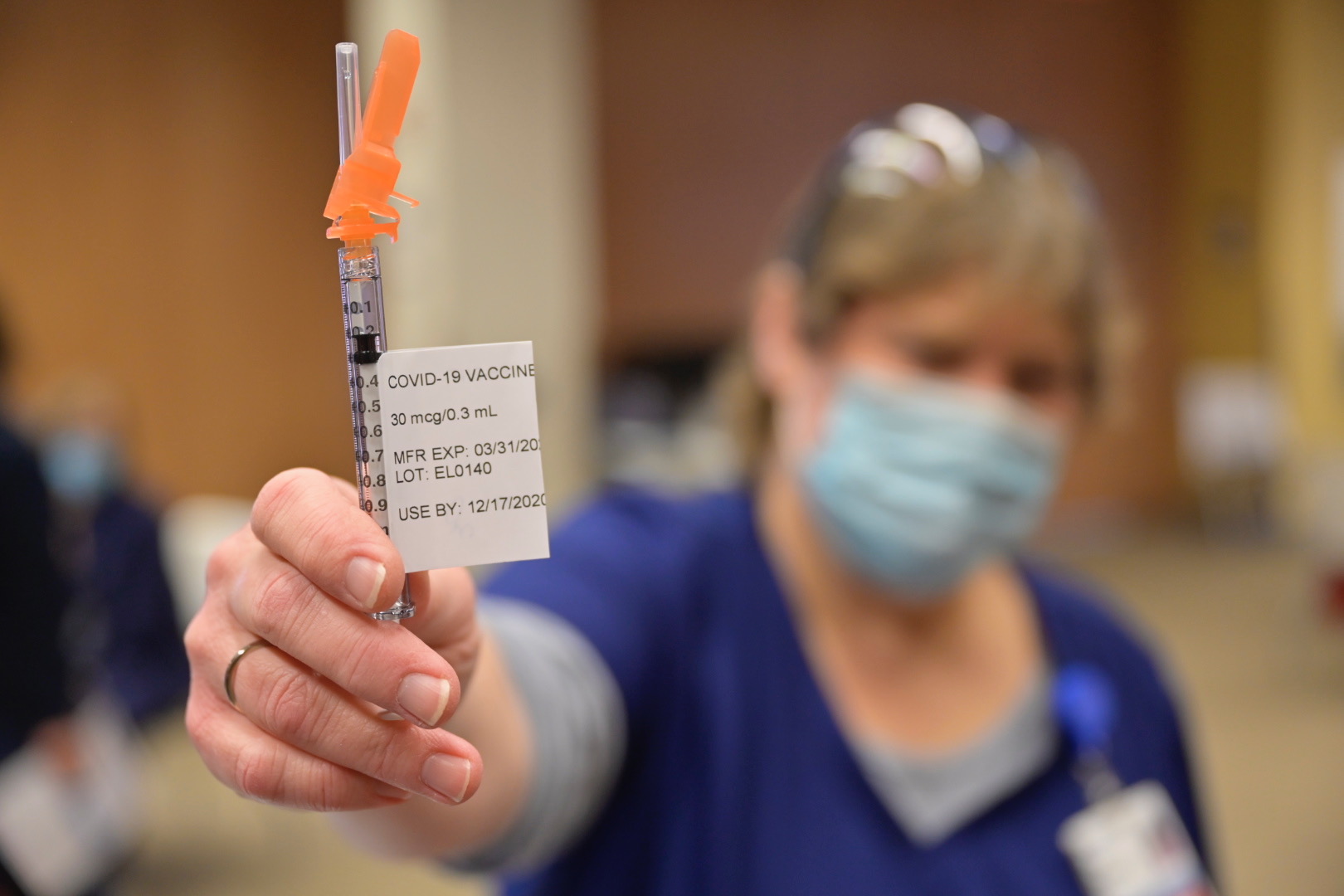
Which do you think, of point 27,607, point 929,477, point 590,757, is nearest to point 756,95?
point 27,607

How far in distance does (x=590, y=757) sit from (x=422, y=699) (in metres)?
0.50

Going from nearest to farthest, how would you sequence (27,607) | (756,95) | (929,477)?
(929,477) < (27,607) < (756,95)

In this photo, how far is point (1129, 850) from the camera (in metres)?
1.01

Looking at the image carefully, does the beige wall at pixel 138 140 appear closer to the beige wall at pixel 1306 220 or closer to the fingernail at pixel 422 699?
the fingernail at pixel 422 699

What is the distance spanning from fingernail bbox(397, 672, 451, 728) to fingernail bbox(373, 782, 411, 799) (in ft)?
0.16

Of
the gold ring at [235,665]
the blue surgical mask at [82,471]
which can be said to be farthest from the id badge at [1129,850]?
the blue surgical mask at [82,471]

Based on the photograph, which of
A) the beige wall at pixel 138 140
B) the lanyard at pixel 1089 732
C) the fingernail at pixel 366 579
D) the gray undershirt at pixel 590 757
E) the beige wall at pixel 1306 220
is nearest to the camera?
the fingernail at pixel 366 579

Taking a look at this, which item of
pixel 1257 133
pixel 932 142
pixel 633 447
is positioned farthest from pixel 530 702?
pixel 1257 133

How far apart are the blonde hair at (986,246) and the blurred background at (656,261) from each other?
422 millimetres

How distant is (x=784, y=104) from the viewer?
19.1 ft

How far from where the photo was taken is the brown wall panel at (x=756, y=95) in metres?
5.63

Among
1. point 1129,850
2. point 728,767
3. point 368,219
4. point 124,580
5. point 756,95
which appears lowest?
point 124,580

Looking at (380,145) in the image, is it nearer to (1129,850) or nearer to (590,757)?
(590,757)

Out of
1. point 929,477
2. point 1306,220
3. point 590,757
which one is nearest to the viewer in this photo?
point 590,757
